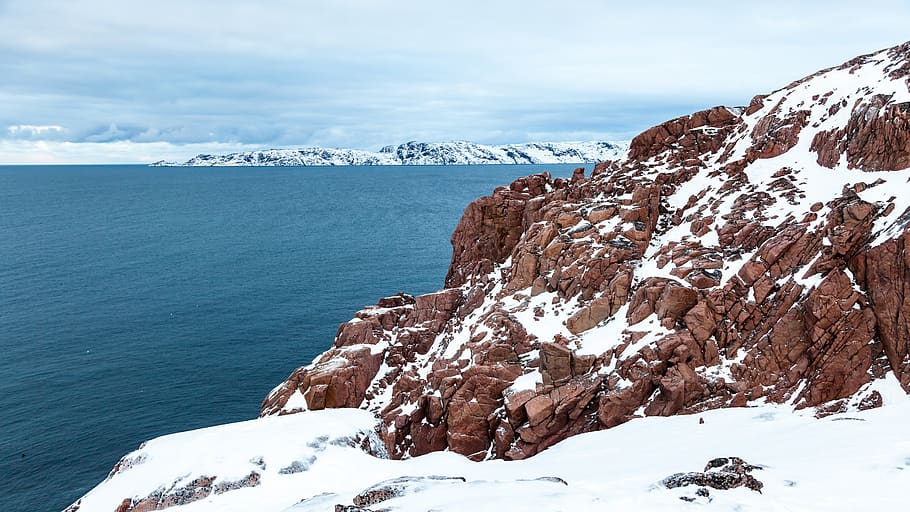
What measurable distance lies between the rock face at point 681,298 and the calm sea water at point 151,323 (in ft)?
60.7

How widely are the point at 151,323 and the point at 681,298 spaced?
7916 centimetres

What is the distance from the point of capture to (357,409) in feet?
160

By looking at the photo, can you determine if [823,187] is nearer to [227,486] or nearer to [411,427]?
[411,427]

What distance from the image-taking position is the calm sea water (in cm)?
5584

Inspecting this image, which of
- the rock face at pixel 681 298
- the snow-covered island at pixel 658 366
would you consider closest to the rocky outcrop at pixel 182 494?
the snow-covered island at pixel 658 366

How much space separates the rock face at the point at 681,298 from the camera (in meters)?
33.3

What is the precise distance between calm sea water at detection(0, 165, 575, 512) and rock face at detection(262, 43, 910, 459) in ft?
60.7

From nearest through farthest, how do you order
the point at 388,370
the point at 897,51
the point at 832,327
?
the point at 832,327 → the point at 897,51 → the point at 388,370

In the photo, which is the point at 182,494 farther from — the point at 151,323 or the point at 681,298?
the point at 151,323

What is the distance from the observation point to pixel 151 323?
8369 centimetres

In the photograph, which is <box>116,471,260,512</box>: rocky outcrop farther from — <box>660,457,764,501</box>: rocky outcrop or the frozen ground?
<box>660,457,764,501</box>: rocky outcrop

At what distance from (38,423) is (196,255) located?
245 ft

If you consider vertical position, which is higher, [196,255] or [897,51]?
[897,51]

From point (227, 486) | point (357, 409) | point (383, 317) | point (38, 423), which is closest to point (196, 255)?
point (38, 423)
